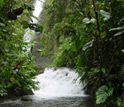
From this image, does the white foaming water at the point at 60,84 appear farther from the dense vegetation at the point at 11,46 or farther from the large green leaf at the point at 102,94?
the dense vegetation at the point at 11,46

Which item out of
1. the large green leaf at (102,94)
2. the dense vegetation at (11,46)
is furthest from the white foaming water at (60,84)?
the dense vegetation at (11,46)

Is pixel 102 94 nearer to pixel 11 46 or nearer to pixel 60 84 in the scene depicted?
pixel 11 46

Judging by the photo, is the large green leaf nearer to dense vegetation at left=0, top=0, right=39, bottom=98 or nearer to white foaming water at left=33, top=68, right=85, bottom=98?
dense vegetation at left=0, top=0, right=39, bottom=98

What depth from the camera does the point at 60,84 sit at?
334 inches

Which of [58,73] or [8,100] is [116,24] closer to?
[8,100]

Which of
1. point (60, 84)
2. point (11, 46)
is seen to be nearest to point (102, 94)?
point (11, 46)

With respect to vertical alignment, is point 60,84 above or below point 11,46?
below

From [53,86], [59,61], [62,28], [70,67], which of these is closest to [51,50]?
[59,61]

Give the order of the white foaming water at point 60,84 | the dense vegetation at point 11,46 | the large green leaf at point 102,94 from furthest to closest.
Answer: the white foaming water at point 60,84 < the large green leaf at point 102,94 < the dense vegetation at point 11,46

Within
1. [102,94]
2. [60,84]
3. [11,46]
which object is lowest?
[60,84]

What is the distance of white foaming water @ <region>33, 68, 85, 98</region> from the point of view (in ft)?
23.8

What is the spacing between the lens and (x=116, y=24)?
4.86 ft

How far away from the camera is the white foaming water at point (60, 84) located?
726cm

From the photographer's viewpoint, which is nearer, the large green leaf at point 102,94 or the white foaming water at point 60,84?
the large green leaf at point 102,94
